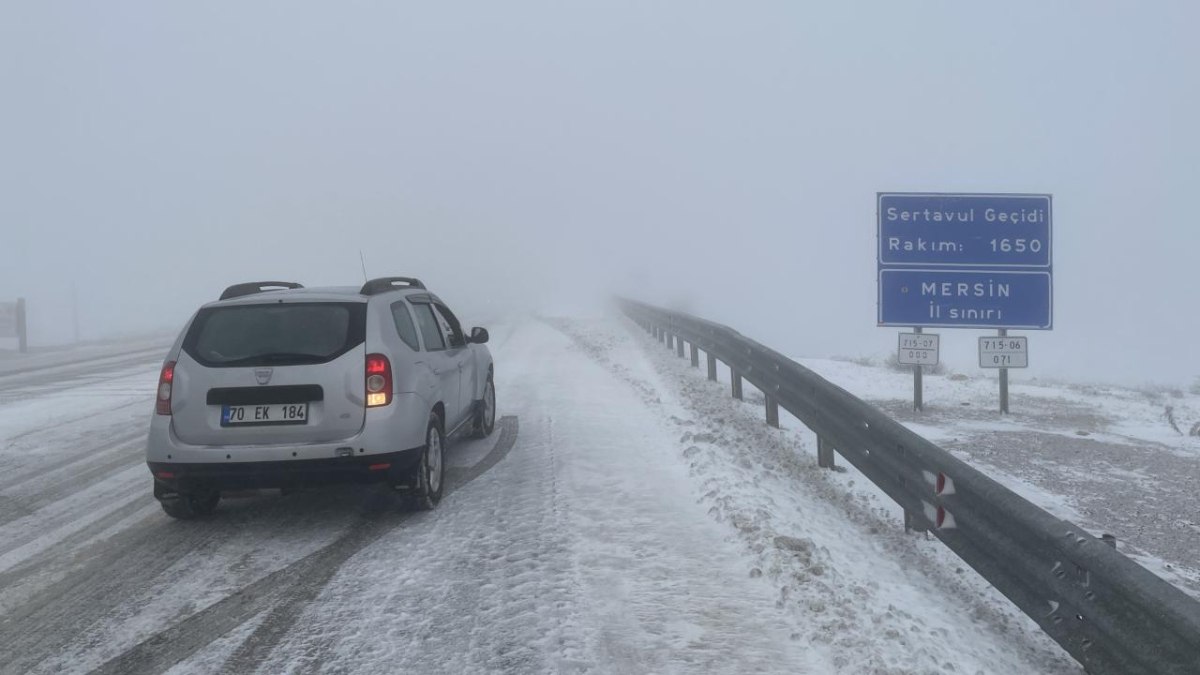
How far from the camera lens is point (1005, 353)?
37.6 ft

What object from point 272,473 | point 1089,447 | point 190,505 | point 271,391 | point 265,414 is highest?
point 271,391

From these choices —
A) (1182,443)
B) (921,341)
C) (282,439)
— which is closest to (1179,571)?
(1182,443)

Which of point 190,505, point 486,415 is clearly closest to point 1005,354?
point 486,415

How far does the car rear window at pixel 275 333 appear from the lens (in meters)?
5.75

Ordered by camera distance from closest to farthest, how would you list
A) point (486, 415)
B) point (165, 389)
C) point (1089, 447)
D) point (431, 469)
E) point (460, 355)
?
point (165, 389) < point (431, 469) < point (460, 355) < point (1089, 447) < point (486, 415)

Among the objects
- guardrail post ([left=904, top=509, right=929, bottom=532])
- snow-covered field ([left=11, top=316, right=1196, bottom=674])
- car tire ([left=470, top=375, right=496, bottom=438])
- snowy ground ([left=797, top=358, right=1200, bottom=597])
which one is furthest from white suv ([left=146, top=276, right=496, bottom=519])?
snowy ground ([left=797, top=358, right=1200, bottom=597])

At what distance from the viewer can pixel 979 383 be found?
1413 centimetres

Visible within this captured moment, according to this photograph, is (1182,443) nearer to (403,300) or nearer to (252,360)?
(403,300)

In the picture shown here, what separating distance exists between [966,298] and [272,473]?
9.42 meters

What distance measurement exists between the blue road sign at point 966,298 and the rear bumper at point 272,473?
27.4ft

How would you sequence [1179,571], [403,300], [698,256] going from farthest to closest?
[698,256] < [403,300] < [1179,571]

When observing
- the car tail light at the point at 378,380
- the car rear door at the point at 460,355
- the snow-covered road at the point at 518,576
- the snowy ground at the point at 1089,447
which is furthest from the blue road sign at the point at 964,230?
the car tail light at the point at 378,380

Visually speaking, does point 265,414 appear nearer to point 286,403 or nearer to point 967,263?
point 286,403

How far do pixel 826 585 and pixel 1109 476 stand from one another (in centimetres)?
441
